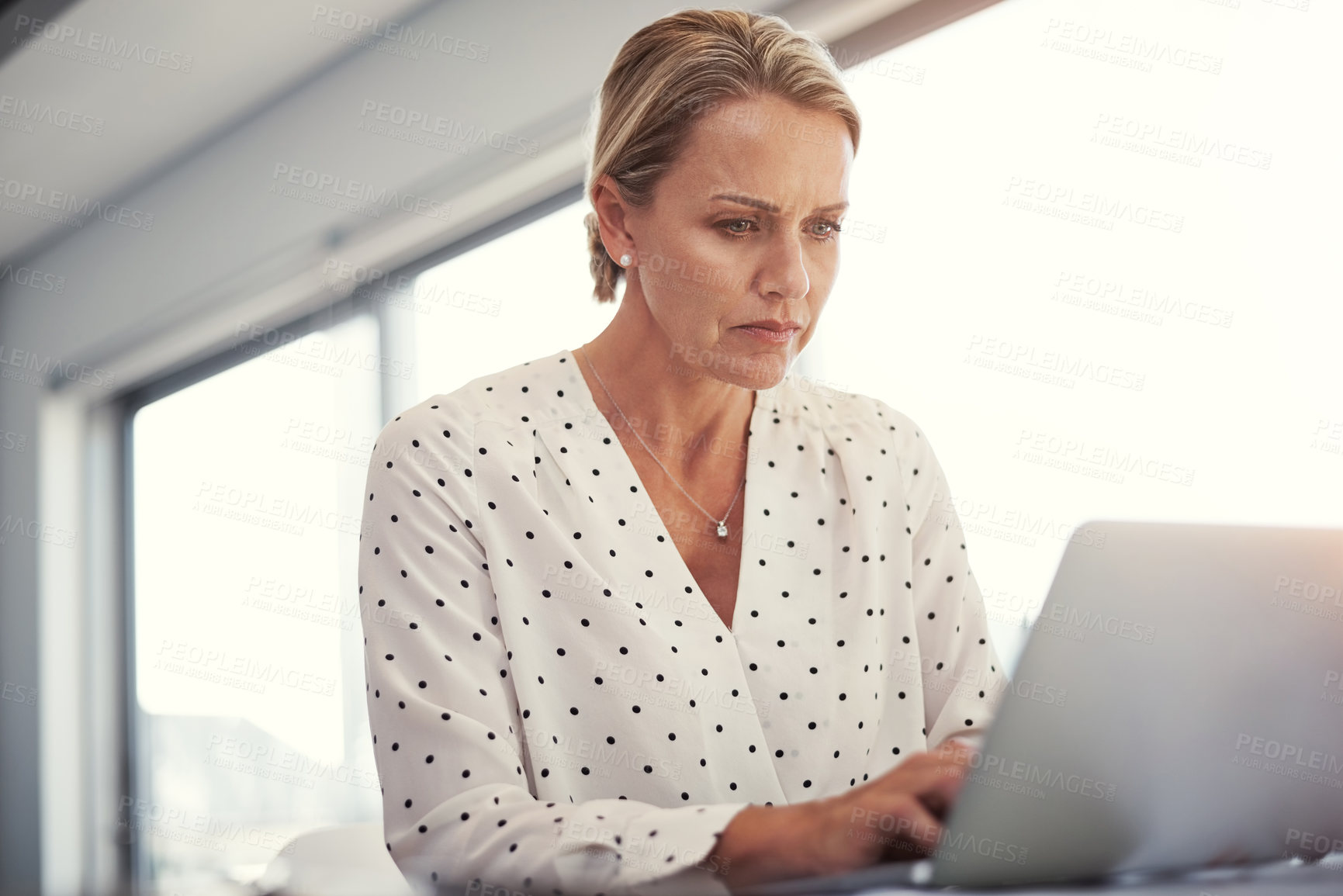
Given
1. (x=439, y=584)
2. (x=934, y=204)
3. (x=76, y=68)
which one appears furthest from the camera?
(x=76, y=68)

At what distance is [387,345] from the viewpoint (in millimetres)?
3926

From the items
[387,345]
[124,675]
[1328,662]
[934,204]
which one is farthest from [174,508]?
[1328,662]

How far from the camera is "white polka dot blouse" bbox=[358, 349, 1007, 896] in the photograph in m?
0.96

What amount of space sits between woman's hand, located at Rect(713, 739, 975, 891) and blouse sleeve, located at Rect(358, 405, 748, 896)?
0.07 feet

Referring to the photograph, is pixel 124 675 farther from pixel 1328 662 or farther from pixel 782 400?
pixel 1328 662

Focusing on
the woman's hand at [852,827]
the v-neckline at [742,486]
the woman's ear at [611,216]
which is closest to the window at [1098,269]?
the v-neckline at [742,486]

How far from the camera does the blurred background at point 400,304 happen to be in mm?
1849

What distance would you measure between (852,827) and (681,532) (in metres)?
0.66

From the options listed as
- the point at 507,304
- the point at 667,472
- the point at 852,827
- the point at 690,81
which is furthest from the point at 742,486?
the point at 507,304

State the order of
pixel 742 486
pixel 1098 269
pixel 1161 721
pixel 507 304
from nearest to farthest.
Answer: pixel 1161 721 → pixel 742 486 → pixel 1098 269 → pixel 507 304

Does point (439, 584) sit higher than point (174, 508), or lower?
lower

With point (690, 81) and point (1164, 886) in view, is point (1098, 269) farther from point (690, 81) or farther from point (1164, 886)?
point (1164, 886)

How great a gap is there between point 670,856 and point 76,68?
12.4ft

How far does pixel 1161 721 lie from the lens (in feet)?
2.00
